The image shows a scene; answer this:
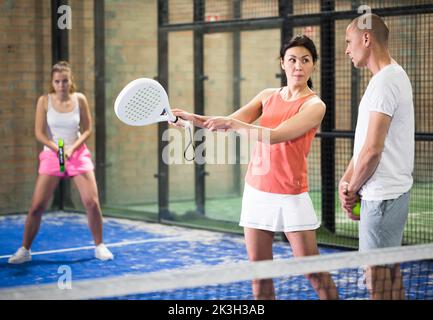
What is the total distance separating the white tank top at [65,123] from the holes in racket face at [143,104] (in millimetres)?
3929

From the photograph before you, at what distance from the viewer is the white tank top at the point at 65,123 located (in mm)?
8211

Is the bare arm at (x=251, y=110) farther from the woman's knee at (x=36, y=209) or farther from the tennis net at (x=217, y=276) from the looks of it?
the woman's knee at (x=36, y=209)

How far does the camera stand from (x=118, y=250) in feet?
28.2

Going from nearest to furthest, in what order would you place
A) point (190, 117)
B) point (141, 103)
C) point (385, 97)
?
1. point (385, 97)
2. point (141, 103)
3. point (190, 117)

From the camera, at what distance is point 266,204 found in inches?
181

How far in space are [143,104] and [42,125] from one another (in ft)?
13.1

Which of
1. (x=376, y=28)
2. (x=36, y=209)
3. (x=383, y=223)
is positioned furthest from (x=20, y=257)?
(x=376, y=28)

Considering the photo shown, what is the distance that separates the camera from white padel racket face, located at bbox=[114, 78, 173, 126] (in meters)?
4.26

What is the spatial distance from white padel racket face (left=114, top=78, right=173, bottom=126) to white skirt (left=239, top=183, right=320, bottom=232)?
0.65 metres

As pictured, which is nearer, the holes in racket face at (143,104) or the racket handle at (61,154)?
the holes in racket face at (143,104)

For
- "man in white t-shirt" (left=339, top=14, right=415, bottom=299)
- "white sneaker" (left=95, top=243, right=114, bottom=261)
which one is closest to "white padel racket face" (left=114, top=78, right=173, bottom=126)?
"man in white t-shirt" (left=339, top=14, right=415, bottom=299)

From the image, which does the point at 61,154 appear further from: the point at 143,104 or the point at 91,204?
the point at 143,104

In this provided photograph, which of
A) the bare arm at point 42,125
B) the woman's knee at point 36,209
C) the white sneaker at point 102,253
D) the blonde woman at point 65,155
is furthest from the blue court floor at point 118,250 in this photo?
the bare arm at point 42,125
